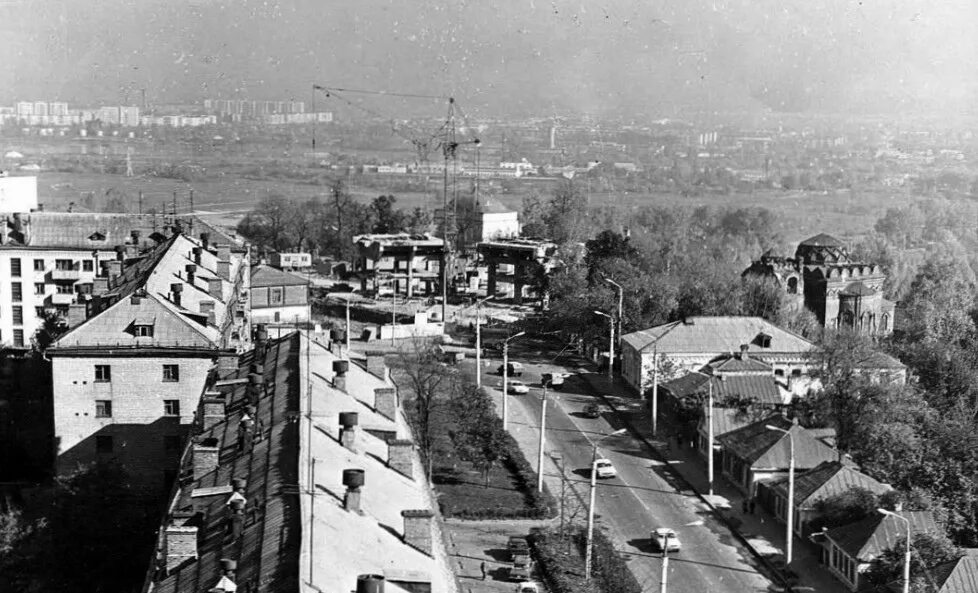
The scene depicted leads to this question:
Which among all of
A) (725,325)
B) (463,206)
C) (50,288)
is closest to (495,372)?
(725,325)

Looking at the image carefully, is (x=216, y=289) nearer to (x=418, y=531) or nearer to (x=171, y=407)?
(x=171, y=407)

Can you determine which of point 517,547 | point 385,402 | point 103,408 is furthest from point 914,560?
point 103,408

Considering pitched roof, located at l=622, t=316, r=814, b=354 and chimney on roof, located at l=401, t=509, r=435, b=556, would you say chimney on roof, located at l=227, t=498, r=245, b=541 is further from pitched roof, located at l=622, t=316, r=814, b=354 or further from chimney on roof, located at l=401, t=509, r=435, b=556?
pitched roof, located at l=622, t=316, r=814, b=354

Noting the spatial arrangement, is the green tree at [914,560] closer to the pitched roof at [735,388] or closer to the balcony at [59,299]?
the pitched roof at [735,388]

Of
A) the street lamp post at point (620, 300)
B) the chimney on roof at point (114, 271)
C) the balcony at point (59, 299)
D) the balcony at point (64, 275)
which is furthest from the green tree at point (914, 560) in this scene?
the balcony at point (64, 275)

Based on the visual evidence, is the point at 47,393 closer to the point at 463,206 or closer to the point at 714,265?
the point at 714,265

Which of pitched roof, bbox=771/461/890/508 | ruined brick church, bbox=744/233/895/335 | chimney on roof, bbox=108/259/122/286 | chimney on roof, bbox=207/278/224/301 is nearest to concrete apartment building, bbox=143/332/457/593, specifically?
pitched roof, bbox=771/461/890/508

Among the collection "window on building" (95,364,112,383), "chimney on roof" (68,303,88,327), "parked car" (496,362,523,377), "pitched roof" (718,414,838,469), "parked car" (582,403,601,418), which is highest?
"chimney on roof" (68,303,88,327)
